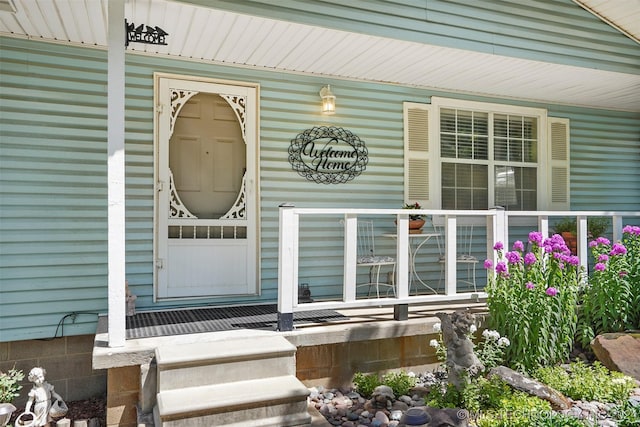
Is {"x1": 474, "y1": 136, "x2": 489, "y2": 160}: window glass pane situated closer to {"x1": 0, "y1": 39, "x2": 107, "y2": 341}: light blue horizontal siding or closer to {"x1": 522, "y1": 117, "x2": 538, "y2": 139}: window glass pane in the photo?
{"x1": 522, "y1": 117, "x2": 538, "y2": 139}: window glass pane

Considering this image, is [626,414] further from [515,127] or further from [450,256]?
[515,127]

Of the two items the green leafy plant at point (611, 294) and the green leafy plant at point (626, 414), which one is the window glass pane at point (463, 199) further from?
the green leafy plant at point (626, 414)

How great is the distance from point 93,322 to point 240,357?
1.80 meters

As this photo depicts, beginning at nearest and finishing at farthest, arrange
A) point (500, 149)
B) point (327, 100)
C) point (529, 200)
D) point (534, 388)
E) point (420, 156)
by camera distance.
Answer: point (534, 388), point (327, 100), point (420, 156), point (500, 149), point (529, 200)

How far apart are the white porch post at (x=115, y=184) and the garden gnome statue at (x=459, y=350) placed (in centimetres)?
221

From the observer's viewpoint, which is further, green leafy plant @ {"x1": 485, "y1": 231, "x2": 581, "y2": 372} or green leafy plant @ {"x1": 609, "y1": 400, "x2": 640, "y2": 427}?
green leafy plant @ {"x1": 485, "y1": 231, "x2": 581, "y2": 372}

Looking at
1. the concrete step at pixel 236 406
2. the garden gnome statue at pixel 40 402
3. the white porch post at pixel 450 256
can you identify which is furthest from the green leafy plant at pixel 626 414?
the garden gnome statue at pixel 40 402

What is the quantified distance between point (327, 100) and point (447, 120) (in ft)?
5.26

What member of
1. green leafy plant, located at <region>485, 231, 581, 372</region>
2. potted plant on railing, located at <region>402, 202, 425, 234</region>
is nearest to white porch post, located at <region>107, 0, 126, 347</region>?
green leafy plant, located at <region>485, 231, 581, 372</region>

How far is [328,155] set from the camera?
5043mm

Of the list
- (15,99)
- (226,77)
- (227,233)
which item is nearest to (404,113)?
(226,77)

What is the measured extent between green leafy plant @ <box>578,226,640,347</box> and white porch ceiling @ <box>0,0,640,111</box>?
1.95 meters

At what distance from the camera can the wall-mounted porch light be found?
4.88 metres

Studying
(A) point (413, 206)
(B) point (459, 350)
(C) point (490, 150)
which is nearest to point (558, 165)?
(C) point (490, 150)
